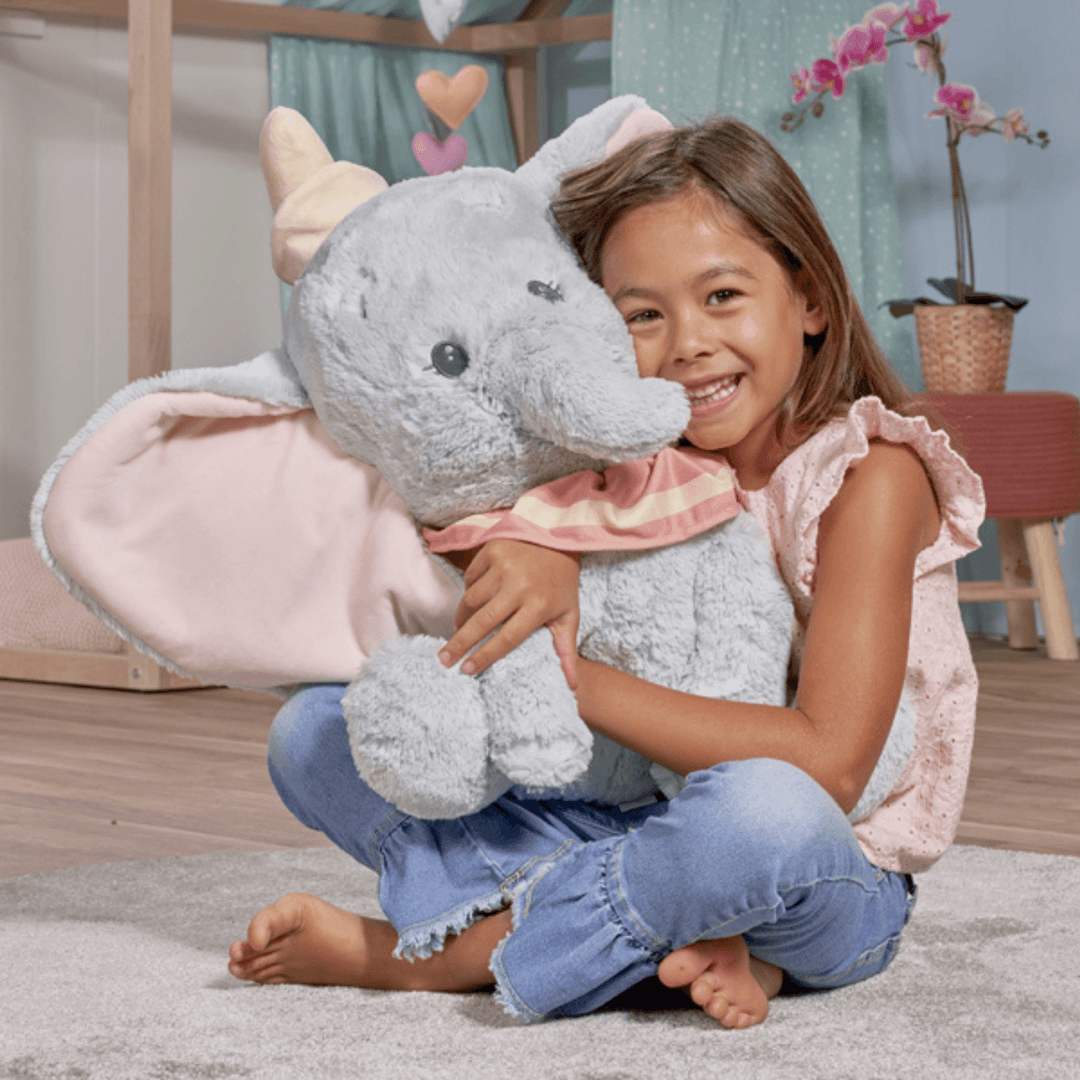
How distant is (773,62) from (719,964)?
2302 mm

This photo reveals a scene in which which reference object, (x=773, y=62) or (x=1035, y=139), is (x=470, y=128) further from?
(x=1035, y=139)

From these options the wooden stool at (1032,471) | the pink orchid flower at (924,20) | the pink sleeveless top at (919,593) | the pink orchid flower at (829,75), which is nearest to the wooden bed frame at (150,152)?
the pink orchid flower at (829,75)

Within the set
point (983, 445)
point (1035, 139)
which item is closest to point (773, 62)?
point (1035, 139)

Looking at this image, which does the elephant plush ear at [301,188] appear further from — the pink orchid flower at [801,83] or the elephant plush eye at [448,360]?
the pink orchid flower at [801,83]

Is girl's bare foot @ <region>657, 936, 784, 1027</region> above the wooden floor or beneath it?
above

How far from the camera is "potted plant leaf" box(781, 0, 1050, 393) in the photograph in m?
2.55

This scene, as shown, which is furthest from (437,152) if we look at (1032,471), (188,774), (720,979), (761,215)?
(720,979)

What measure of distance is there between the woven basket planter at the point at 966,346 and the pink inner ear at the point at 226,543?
6.09 ft

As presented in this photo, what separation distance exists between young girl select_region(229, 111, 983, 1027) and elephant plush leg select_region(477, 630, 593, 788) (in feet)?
0.04

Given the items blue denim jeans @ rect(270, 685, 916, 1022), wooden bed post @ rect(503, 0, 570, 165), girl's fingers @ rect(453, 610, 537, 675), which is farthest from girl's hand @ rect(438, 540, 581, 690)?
wooden bed post @ rect(503, 0, 570, 165)

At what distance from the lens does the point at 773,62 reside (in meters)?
2.81

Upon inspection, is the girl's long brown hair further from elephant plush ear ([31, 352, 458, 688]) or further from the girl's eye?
elephant plush ear ([31, 352, 458, 688])

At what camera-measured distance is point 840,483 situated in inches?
33.1

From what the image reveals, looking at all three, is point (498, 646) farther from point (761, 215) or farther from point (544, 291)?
point (761, 215)
